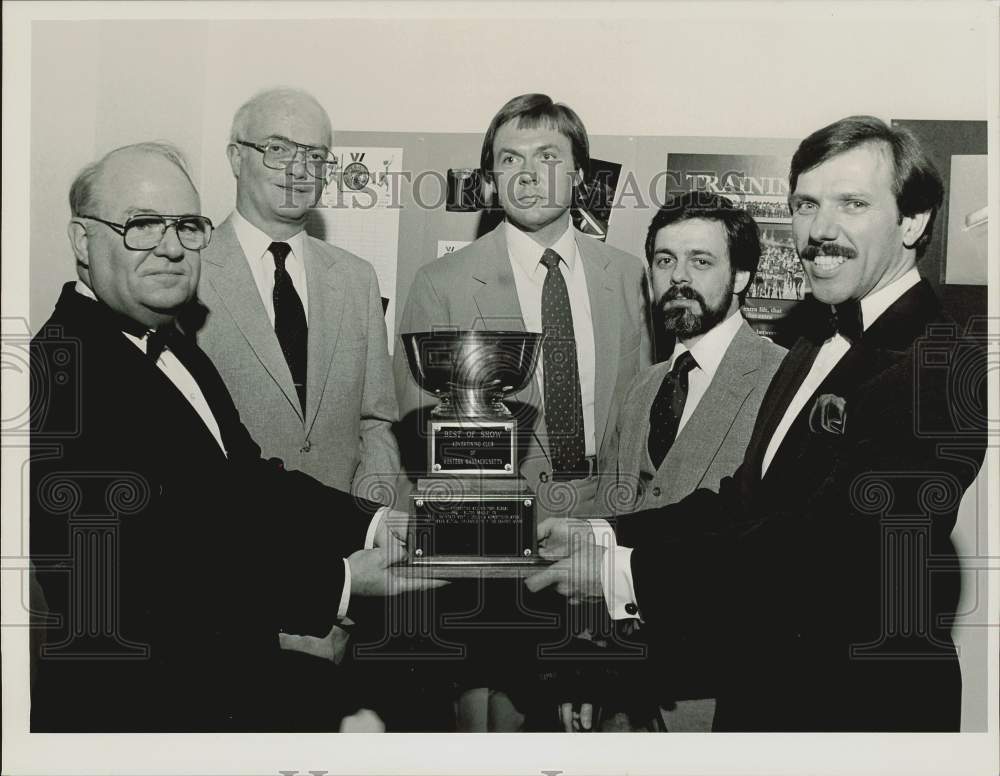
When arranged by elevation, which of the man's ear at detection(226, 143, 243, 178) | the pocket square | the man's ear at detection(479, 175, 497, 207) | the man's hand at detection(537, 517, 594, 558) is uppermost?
the man's ear at detection(226, 143, 243, 178)

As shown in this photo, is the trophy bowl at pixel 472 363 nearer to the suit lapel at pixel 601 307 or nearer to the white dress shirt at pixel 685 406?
the suit lapel at pixel 601 307

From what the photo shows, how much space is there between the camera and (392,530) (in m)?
2.85

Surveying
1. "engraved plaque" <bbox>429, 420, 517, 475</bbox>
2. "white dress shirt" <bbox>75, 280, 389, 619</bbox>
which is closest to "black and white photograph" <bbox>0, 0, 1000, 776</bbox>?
"white dress shirt" <bbox>75, 280, 389, 619</bbox>

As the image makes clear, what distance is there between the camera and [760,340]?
2.90m

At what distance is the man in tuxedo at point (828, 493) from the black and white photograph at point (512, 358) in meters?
0.01

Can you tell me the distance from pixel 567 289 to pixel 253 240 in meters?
0.94

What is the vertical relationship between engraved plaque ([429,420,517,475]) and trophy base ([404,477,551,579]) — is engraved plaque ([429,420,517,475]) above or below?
above

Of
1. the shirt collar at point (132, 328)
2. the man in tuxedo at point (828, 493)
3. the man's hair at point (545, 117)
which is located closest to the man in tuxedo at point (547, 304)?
the man's hair at point (545, 117)

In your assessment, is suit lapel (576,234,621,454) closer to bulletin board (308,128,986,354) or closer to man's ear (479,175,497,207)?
bulletin board (308,128,986,354)

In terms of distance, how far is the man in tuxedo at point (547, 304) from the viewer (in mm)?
2889

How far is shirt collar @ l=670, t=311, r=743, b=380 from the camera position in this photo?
9.53ft

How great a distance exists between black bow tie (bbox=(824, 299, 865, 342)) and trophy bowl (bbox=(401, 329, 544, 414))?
86 centimetres

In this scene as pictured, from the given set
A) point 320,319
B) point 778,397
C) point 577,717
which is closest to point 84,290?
point 320,319

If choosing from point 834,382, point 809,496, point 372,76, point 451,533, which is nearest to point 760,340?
point 834,382
